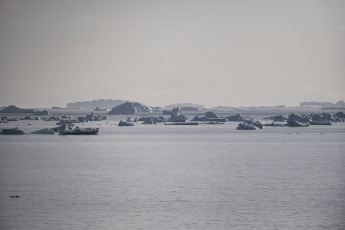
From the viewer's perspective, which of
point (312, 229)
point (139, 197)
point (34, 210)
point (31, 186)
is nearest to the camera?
point (312, 229)

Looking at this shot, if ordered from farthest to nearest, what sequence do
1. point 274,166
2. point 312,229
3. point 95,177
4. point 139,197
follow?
point 274,166 < point 95,177 < point 139,197 < point 312,229

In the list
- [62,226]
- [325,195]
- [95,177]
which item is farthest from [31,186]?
[325,195]

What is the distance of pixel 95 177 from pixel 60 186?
5.91m

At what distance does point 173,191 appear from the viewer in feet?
126

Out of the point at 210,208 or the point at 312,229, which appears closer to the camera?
the point at 312,229

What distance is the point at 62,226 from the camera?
2839 centimetres

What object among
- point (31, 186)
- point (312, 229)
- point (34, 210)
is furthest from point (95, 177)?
point (312, 229)

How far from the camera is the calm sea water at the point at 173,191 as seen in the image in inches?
1172

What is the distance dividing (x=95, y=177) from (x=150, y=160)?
47.0 ft

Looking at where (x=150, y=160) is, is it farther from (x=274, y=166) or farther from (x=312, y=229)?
(x=312, y=229)

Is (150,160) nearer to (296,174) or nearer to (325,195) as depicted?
(296,174)

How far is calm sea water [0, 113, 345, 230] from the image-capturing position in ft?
97.7

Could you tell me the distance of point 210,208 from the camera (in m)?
32.8

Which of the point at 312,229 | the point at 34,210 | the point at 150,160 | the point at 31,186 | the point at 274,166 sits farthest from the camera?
the point at 150,160
